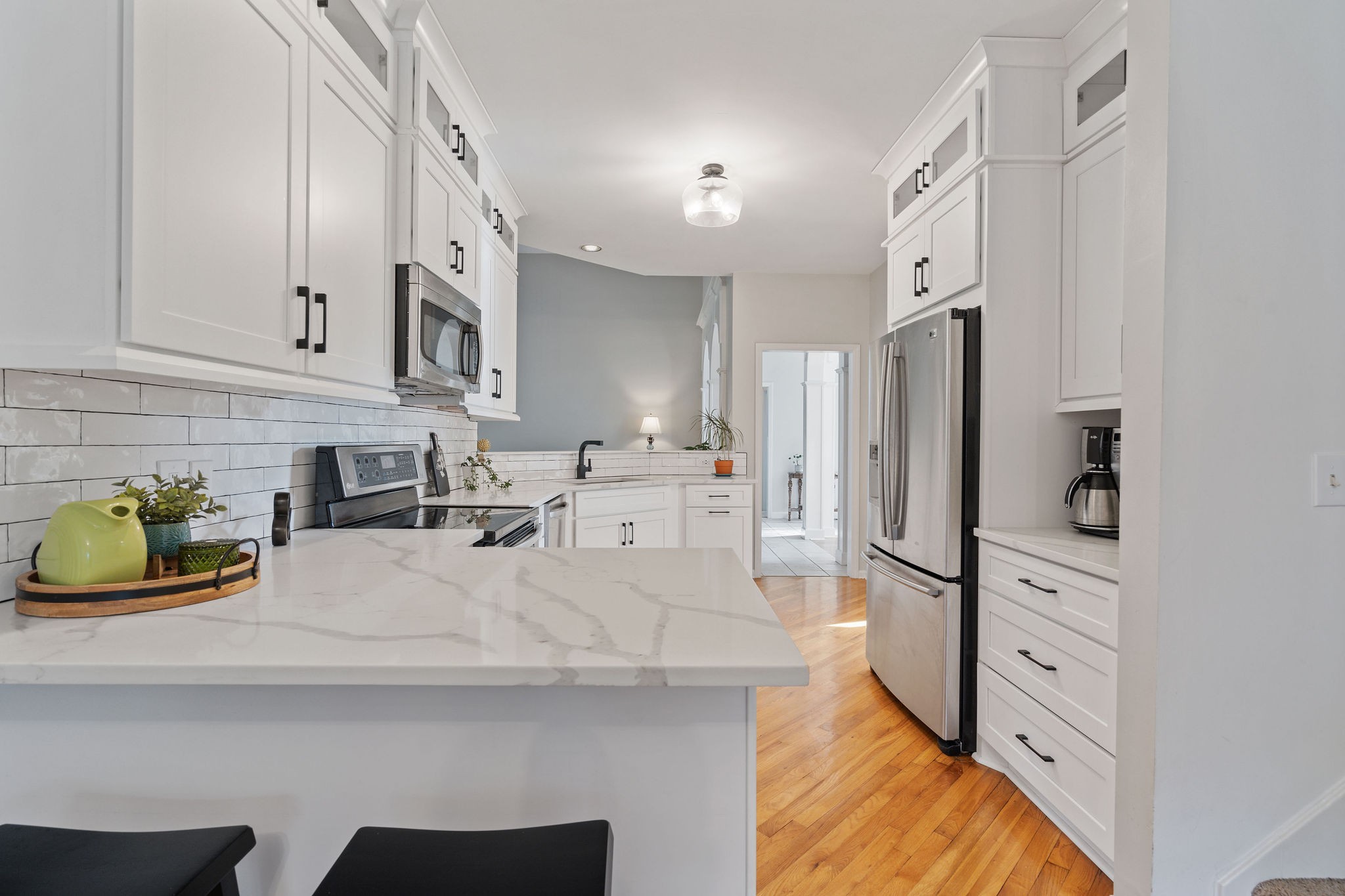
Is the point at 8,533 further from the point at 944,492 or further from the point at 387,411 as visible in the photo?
the point at 944,492

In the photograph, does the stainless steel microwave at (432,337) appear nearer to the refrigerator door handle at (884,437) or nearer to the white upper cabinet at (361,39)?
the white upper cabinet at (361,39)

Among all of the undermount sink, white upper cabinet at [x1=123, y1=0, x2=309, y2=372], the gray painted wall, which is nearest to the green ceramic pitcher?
white upper cabinet at [x1=123, y1=0, x2=309, y2=372]

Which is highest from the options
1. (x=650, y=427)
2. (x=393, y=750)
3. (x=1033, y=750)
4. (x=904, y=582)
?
(x=650, y=427)

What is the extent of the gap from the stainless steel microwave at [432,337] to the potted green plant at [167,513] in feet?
2.78

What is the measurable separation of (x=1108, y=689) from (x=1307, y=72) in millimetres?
1464

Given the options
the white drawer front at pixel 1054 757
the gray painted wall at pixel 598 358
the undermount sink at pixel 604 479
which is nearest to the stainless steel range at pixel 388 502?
the undermount sink at pixel 604 479

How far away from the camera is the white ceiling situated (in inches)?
84.5

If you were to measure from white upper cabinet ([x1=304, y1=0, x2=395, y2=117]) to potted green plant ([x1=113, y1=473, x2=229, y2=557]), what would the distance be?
107cm

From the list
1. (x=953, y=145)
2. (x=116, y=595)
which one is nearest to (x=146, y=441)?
(x=116, y=595)

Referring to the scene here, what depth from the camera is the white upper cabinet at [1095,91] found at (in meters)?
2.05

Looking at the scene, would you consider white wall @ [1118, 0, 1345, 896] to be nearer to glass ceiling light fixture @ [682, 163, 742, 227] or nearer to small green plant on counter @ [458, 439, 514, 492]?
glass ceiling light fixture @ [682, 163, 742, 227]

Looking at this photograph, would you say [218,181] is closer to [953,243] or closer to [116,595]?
[116,595]

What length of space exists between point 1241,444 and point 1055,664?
0.87 meters

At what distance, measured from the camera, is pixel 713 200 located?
3.22m
